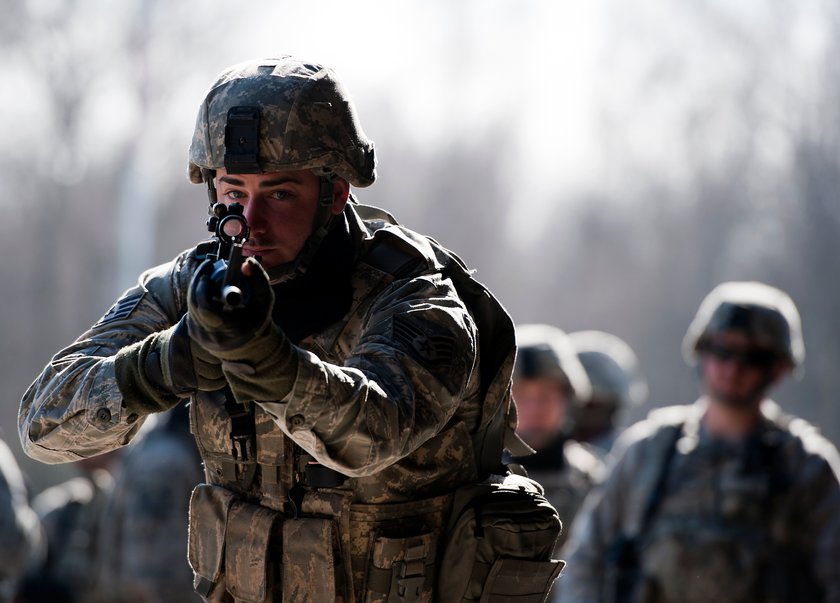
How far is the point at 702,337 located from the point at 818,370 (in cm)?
1274

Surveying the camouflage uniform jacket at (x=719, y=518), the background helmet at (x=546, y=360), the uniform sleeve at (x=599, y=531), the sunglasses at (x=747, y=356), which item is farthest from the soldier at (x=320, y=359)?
the background helmet at (x=546, y=360)

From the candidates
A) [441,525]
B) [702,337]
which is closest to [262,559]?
[441,525]

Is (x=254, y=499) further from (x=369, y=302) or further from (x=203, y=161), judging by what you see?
(x=203, y=161)

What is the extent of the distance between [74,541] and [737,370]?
17.8 ft

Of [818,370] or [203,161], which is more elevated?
[203,161]

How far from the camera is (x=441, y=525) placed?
13.4 feet

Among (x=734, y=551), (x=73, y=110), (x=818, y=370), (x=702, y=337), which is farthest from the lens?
(x=73, y=110)

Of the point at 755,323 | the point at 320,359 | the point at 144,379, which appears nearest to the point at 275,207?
the point at 320,359

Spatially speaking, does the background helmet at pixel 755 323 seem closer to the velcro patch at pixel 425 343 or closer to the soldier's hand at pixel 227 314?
the velcro patch at pixel 425 343

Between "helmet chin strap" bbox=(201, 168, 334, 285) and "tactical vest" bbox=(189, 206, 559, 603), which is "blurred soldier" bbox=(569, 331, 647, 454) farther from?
"helmet chin strap" bbox=(201, 168, 334, 285)

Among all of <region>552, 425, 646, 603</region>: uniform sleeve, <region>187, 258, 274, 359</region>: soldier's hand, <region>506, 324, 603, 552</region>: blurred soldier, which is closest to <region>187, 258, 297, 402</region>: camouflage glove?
<region>187, 258, 274, 359</region>: soldier's hand

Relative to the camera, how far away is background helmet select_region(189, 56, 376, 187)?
3.82 metres

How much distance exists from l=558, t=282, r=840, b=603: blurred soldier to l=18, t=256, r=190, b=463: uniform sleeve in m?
3.77

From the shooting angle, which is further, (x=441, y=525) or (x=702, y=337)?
(x=702, y=337)
